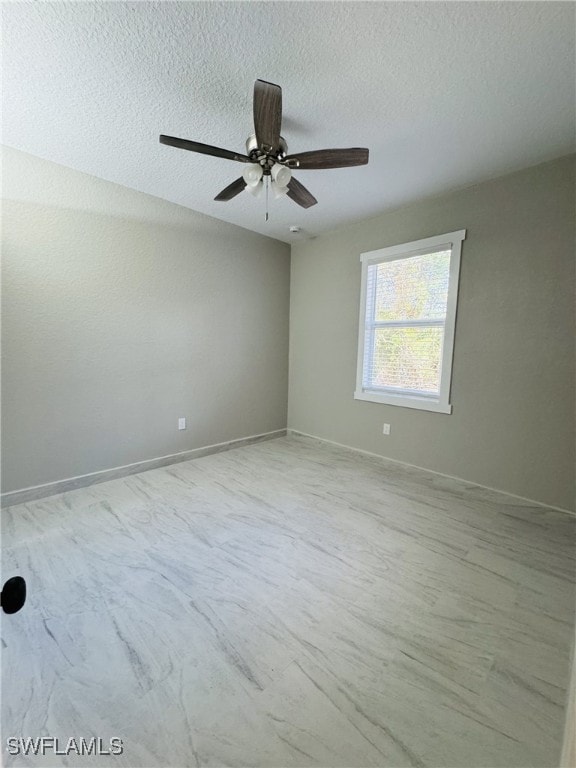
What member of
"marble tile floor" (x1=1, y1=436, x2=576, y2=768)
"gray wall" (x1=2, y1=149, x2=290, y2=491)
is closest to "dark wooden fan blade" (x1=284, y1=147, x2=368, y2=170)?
"gray wall" (x1=2, y1=149, x2=290, y2=491)

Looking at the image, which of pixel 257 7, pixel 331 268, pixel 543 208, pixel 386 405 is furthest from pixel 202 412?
pixel 543 208

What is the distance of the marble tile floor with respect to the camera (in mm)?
999

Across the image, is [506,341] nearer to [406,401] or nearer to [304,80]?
[406,401]

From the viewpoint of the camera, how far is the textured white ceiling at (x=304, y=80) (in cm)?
134

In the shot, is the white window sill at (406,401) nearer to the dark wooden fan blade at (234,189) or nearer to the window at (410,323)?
the window at (410,323)

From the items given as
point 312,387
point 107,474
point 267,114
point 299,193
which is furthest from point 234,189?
point 107,474

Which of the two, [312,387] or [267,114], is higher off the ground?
[267,114]

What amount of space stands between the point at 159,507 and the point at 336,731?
6.08ft

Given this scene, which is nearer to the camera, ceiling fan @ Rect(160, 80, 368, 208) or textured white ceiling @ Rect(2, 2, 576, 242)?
textured white ceiling @ Rect(2, 2, 576, 242)

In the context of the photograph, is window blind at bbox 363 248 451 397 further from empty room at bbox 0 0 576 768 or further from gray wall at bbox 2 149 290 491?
gray wall at bbox 2 149 290 491

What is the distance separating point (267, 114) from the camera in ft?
4.74

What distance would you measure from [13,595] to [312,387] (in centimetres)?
349

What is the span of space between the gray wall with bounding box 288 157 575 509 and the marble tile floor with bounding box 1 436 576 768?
0.45 metres

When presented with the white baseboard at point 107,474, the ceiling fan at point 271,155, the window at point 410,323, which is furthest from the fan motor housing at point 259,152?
the white baseboard at point 107,474
